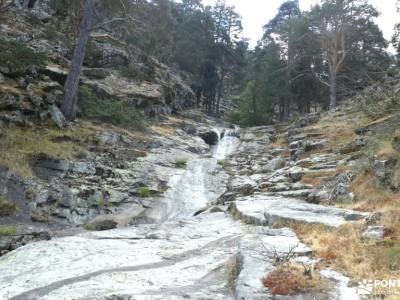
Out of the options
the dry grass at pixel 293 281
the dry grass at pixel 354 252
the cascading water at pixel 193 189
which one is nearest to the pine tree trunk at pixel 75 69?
the cascading water at pixel 193 189

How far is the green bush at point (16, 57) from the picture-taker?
2042 centimetres

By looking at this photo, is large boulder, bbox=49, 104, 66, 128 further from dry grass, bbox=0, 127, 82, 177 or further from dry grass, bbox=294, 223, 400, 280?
dry grass, bbox=294, 223, 400, 280

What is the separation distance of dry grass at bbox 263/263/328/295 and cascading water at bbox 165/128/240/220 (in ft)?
31.7

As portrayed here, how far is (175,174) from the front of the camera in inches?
835

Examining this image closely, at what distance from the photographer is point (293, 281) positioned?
6.34 m

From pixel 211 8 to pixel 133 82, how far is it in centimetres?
2317

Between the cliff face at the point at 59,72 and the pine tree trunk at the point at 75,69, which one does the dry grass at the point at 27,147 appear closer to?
the cliff face at the point at 59,72

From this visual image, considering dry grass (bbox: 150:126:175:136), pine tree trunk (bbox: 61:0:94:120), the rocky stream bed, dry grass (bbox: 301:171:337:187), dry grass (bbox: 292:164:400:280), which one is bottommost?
the rocky stream bed

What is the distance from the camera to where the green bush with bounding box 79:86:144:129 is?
2514cm

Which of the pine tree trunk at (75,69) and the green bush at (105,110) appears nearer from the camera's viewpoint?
the pine tree trunk at (75,69)

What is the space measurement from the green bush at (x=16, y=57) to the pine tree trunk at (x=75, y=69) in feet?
5.31

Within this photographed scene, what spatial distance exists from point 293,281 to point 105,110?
2104 cm

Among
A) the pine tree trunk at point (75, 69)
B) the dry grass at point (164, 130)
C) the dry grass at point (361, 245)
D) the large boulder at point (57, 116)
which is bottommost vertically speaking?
the dry grass at point (361, 245)

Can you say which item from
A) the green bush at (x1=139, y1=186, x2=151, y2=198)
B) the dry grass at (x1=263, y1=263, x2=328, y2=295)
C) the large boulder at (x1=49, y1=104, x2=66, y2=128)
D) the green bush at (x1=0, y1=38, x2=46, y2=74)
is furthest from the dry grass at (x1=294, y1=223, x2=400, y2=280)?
the green bush at (x1=0, y1=38, x2=46, y2=74)
